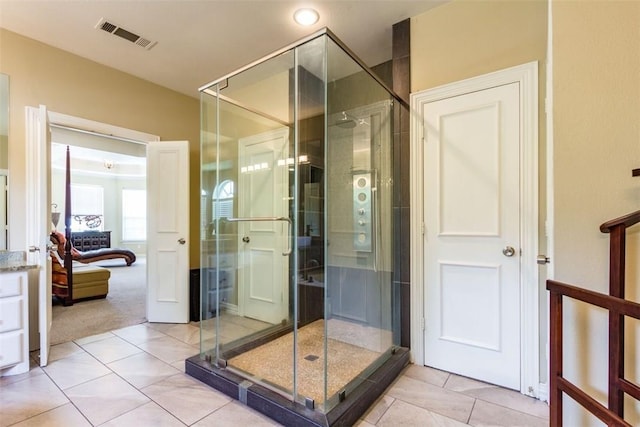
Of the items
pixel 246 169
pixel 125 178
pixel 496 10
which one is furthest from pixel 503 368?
pixel 125 178

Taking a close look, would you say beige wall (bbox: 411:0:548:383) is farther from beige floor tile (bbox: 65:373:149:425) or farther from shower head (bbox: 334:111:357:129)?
beige floor tile (bbox: 65:373:149:425)

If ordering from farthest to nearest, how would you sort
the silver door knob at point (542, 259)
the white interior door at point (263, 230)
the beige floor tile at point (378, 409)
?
1. the white interior door at point (263, 230)
2. the silver door knob at point (542, 259)
3. the beige floor tile at point (378, 409)

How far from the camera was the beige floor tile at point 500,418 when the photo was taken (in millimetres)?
1660

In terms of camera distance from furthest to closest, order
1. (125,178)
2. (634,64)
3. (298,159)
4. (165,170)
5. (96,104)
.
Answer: (125,178) < (165,170) < (96,104) < (298,159) < (634,64)

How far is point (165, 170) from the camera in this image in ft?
11.6

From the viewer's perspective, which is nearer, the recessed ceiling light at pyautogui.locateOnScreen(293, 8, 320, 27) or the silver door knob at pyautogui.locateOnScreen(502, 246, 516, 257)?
the silver door knob at pyautogui.locateOnScreen(502, 246, 516, 257)

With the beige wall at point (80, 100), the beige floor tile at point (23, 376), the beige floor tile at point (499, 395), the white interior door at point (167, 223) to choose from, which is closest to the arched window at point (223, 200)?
the white interior door at point (167, 223)

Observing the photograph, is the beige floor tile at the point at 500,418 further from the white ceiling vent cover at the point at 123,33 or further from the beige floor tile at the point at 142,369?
the white ceiling vent cover at the point at 123,33

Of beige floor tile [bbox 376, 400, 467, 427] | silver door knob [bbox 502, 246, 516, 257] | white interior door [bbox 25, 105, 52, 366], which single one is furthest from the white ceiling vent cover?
beige floor tile [bbox 376, 400, 467, 427]

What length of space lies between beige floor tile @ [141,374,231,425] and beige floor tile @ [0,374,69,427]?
A: 529mm

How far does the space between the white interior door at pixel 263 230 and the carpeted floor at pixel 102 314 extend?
1.47m

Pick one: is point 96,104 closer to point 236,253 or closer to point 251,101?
point 251,101

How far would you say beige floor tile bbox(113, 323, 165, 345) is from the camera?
2908 mm

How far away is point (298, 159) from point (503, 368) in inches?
85.1
